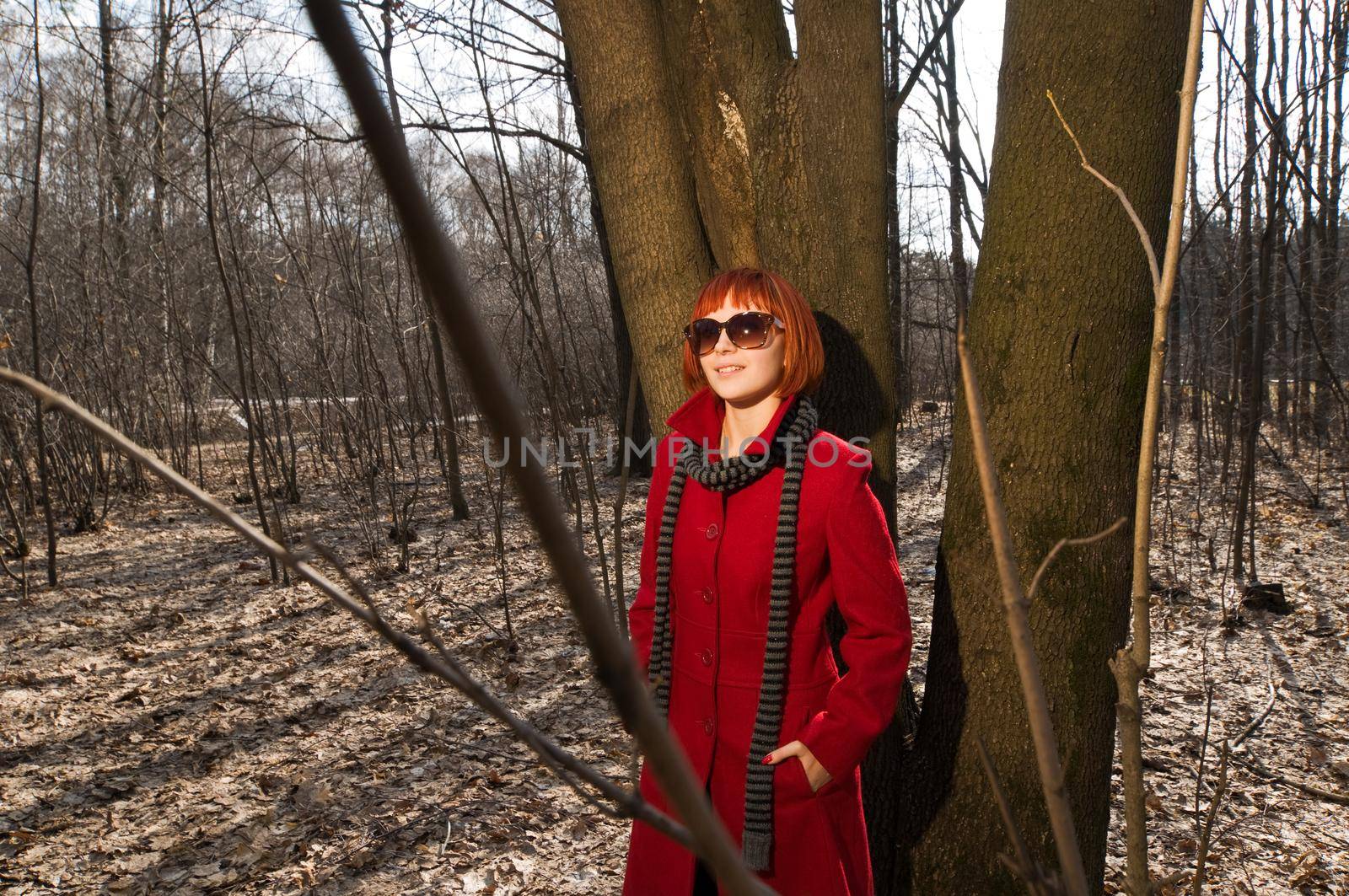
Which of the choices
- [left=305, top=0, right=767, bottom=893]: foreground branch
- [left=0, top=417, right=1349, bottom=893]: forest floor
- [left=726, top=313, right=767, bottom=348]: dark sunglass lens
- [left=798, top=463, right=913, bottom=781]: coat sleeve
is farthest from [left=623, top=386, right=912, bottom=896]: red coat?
[left=305, top=0, right=767, bottom=893]: foreground branch

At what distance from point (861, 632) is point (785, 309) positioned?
0.64 meters

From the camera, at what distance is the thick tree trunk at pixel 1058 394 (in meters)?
1.74

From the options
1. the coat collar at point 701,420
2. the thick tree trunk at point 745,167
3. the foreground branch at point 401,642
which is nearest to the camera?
the foreground branch at point 401,642

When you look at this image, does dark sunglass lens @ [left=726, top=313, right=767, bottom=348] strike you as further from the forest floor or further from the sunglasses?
the forest floor

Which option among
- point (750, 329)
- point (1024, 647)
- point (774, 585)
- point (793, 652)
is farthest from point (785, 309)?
point (1024, 647)

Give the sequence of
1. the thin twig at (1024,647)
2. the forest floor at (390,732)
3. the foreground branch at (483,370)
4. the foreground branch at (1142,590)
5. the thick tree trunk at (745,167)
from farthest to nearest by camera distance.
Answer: the forest floor at (390,732) → the thick tree trunk at (745,167) → the foreground branch at (1142,590) → the thin twig at (1024,647) → the foreground branch at (483,370)

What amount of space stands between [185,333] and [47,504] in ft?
11.3

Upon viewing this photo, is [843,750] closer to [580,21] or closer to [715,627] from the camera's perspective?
[715,627]

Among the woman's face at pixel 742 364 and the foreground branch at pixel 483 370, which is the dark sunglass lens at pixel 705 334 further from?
the foreground branch at pixel 483 370

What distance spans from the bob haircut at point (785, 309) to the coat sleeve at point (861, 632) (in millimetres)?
226

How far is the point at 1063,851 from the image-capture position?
2.15ft

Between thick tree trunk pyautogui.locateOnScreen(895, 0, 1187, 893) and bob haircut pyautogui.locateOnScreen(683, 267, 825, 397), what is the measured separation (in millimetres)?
394

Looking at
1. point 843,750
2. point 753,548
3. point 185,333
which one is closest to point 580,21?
point 753,548

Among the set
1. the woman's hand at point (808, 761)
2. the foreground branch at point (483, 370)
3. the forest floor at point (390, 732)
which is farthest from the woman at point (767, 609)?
the foreground branch at point (483, 370)
